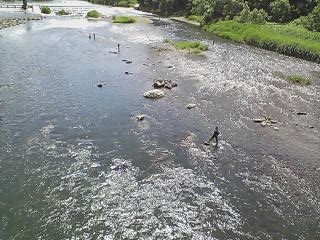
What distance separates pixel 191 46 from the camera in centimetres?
7975

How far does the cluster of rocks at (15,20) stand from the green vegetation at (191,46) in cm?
4782

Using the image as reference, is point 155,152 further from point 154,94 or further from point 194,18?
point 194,18

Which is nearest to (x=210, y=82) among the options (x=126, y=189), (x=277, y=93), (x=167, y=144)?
(x=277, y=93)

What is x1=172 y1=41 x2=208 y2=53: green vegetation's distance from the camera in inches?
3062

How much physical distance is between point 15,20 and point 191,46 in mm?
59125

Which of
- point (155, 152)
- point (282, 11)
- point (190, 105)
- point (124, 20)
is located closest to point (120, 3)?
point (124, 20)

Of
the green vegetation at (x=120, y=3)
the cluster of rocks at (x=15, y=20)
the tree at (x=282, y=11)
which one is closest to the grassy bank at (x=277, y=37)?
the tree at (x=282, y=11)

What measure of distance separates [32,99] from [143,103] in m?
14.1

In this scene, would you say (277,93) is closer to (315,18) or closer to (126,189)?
(126,189)

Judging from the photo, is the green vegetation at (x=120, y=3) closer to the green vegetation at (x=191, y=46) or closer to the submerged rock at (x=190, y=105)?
the green vegetation at (x=191, y=46)

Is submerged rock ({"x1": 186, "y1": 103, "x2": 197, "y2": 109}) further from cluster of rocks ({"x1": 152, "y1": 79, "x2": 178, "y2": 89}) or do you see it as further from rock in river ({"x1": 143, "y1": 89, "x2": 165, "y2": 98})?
cluster of rocks ({"x1": 152, "y1": 79, "x2": 178, "y2": 89})

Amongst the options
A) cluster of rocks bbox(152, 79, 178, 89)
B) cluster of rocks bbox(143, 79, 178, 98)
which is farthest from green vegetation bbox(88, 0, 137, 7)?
cluster of rocks bbox(143, 79, 178, 98)

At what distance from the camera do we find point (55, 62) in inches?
2611

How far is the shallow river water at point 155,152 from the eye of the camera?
86.6 ft
